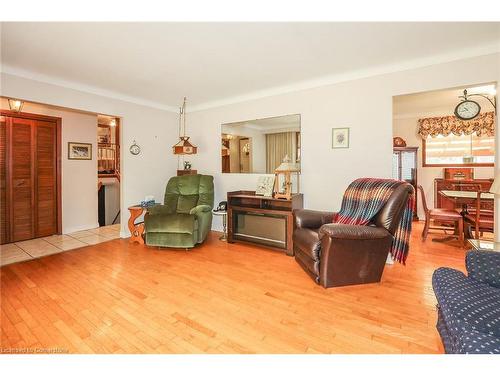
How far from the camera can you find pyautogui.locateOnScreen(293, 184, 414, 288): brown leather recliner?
7.34ft

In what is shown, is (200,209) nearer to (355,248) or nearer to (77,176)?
(355,248)

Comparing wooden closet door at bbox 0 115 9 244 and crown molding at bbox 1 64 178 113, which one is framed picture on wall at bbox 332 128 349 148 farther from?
wooden closet door at bbox 0 115 9 244

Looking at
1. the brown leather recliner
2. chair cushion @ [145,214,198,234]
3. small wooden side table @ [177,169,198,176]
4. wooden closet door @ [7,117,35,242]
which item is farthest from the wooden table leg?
the brown leather recliner

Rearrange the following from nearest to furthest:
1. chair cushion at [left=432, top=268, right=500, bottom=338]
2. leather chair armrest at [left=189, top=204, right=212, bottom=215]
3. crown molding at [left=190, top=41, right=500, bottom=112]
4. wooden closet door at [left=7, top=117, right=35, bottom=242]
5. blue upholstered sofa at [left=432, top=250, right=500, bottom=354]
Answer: blue upholstered sofa at [left=432, top=250, right=500, bottom=354] → chair cushion at [left=432, top=268, right=500, bottom=338] → crown molding at [left=190, top=41, right=500, bottom=112] → leather chair armrest at [left=189, top=204, right=212, bottom=215] → wooden closet door at [left=7, top=117, right=35, bottom=242]

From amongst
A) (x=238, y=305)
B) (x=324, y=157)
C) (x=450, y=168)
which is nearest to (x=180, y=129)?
(x=324, y=157)

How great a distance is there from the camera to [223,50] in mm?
2551

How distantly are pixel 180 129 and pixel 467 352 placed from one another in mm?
4933

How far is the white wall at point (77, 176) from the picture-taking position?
4.38 meters

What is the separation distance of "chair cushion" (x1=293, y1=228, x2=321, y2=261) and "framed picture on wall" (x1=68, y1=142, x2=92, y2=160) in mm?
4147

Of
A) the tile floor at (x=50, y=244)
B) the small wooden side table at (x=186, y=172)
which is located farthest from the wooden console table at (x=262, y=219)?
the tile floor at (x=50, y=244)

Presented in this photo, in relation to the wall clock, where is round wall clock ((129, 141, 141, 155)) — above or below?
below

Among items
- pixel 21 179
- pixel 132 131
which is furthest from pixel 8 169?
pixel 132 131

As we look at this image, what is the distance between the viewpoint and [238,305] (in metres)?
2.04
